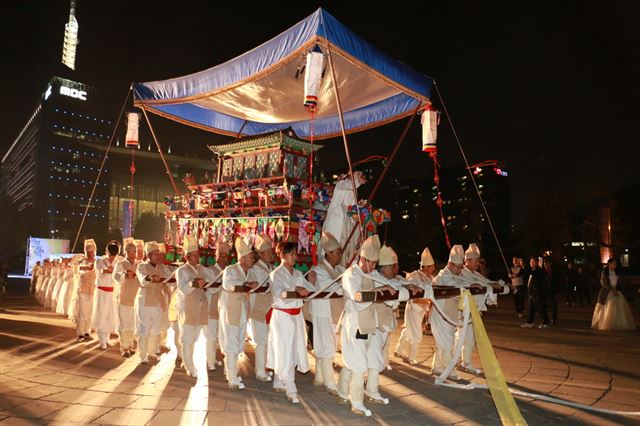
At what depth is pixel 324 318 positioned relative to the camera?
5.59m

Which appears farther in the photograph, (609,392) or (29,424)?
(609,392)

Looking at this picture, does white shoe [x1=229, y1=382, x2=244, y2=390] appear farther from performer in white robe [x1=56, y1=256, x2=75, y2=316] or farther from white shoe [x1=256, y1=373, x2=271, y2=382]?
performer in white robe [x1=56, y1=256, x2=75, y2=316]

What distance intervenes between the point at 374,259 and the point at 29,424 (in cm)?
357

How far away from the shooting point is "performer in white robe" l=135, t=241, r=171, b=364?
679cm

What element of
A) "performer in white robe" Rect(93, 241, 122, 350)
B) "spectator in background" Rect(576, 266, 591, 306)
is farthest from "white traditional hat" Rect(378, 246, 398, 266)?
"spectator in background" Rect(576, 266, 591, 306)

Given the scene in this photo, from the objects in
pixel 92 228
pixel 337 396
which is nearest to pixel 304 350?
pixel 337 396

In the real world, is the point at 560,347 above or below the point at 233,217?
below

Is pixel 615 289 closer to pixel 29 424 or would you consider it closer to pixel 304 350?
pixel 304 350

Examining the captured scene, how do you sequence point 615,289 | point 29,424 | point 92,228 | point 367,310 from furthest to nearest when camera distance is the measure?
point 92,228, point 615,289, point 367,310, point 29,424

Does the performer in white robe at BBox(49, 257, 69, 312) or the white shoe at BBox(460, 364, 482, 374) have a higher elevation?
the performer in white robe at BBox(49, 257, 69, 312)

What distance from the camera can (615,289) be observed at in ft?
36.6

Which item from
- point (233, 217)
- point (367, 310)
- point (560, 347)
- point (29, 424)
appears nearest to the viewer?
point (29, 424)

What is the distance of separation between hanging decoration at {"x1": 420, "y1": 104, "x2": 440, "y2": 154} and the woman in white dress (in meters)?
5.77

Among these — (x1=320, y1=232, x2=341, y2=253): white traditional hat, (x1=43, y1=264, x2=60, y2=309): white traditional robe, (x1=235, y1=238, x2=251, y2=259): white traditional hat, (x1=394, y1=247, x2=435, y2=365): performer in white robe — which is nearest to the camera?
(x1=320, y1=232, x2=341, y2=253): white traditional hat
